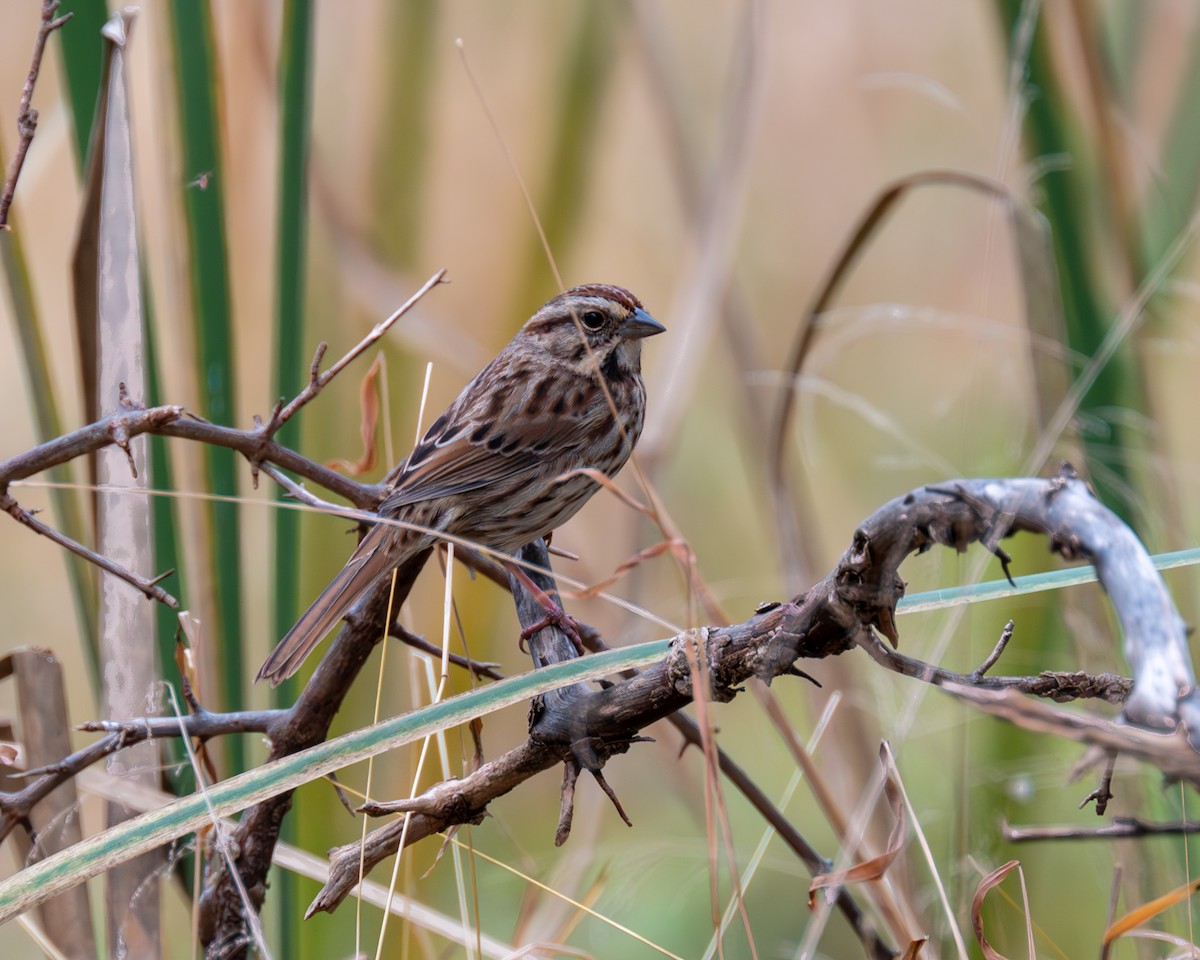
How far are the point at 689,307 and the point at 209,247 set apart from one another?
1212mm

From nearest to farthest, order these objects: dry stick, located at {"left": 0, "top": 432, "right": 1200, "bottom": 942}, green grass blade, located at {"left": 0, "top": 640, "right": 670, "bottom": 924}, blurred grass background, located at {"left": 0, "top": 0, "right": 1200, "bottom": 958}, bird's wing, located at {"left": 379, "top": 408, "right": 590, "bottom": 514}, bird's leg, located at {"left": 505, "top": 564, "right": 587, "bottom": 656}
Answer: dry stick, located at {"left": 0, "top": 432, "right": 1200, "bottom": 942} < green grass blade, located at {"left": 0, "top": 640, "right": 670, "bottom": 924} < bird's leg, located at {"left": 505, "top": 564, "right": 587, "bottom": 656} < blurred grass background, located at {"left": 0, "top": 0, "right": 1200, "bottom": 958} < bird's wing, located at {"left": 379, "top": 408, "right": 590, "bottom": 514}

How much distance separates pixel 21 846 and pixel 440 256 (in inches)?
105

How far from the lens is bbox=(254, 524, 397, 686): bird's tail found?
1.82 m

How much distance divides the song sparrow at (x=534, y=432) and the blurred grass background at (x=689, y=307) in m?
0.25

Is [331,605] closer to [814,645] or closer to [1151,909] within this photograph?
[814,645]

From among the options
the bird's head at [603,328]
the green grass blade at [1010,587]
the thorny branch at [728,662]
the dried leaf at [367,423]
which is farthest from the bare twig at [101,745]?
the bird's head at [603,328]

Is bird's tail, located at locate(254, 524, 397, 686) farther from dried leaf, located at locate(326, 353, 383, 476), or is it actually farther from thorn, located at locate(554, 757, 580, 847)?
thorn, located at locate(554, 757, 580, 847)

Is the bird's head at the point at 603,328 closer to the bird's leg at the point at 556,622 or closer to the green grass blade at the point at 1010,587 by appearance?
the bird's leg at the point at 556,622

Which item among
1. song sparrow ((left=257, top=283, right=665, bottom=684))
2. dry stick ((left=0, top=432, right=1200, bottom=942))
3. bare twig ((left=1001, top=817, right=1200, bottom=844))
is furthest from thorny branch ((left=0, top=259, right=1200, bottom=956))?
song sparrow ((left=257, top=283, right=665, bottom=684))

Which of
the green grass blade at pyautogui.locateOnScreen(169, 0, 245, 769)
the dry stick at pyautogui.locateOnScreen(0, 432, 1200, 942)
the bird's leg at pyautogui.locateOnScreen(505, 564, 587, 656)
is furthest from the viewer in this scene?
the green grass blade at pyautogui.locateOnScreen(169, 0, 245, 769)

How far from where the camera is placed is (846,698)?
2408 millimetres

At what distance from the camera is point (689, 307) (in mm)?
2703

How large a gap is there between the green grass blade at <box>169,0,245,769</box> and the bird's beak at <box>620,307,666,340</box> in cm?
86

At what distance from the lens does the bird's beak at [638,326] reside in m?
2.40
